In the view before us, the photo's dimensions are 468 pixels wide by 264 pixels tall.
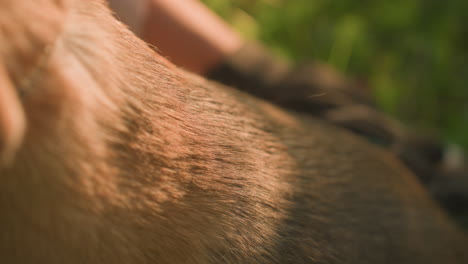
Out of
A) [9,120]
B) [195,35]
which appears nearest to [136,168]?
[9,120]

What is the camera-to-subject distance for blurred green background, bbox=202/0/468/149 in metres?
1.43

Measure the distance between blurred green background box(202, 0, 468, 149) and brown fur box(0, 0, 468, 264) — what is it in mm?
928

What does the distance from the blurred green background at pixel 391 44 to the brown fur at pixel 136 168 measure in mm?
928

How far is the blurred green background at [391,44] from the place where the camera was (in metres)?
1.43

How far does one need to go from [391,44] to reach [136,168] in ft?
4.23

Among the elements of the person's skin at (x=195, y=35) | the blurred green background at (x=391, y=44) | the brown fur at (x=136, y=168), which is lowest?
the brown fur at (x=136, y=168)

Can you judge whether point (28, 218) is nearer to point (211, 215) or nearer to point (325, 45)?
point (211, 215)

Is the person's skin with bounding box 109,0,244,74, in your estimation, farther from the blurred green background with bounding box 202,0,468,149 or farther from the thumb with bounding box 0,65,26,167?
the thumb with bounding box 0,65,26,167

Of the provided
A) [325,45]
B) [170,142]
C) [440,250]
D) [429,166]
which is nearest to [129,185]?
[170,142]

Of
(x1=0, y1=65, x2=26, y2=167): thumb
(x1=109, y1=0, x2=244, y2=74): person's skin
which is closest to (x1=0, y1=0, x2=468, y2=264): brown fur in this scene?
(x1=0, y1=65, x2=26, y2=167): thumb

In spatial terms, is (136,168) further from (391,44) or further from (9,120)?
(391,44)

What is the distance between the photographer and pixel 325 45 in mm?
1434

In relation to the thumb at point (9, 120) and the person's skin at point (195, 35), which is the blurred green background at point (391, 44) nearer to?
the person's skin at point (195, 35)

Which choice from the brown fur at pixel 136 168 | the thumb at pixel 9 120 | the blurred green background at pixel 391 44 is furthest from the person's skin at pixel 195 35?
the thumb at pixel 9 120
